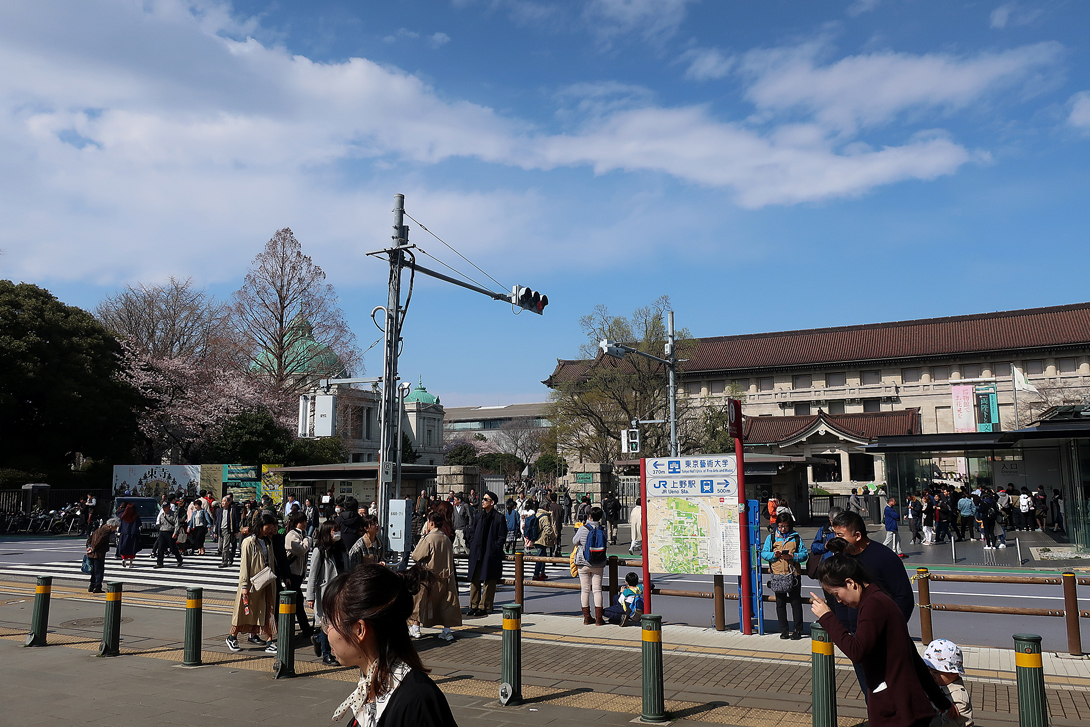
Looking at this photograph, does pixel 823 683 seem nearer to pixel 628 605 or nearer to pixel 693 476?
pixel 693 476

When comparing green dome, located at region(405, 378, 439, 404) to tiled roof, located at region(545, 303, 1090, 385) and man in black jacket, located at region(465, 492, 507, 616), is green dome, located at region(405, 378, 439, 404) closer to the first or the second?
tiled roof, located at region(545, 303, 1090, 385)

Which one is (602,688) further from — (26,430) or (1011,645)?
(26,430)

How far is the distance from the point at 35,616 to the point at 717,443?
4141cm

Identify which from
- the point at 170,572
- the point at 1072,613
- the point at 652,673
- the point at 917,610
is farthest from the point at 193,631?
the point at 170,572

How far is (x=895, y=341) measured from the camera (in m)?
71.1

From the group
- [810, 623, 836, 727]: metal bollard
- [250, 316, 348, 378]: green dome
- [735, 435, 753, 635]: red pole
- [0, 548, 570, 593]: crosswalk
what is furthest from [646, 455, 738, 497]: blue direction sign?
[250, 316, 348, 378]: green dome

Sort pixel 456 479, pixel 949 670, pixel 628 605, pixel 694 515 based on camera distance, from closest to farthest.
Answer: pixel 949 670 → pixel 694 515 → pixel 628 605 → pixel 456 479

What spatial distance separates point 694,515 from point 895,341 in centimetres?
6704

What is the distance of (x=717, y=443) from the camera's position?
4806 cm

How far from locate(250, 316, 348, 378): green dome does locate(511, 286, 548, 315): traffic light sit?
3006 cm

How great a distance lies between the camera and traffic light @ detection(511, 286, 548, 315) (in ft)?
47.9

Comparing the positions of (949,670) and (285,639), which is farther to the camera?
(285,639)

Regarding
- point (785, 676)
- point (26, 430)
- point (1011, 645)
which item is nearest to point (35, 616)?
point (785, 676)

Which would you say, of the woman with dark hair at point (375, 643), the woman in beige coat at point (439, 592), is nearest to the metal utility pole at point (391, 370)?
the woman in beige coat at point (439, 592)
